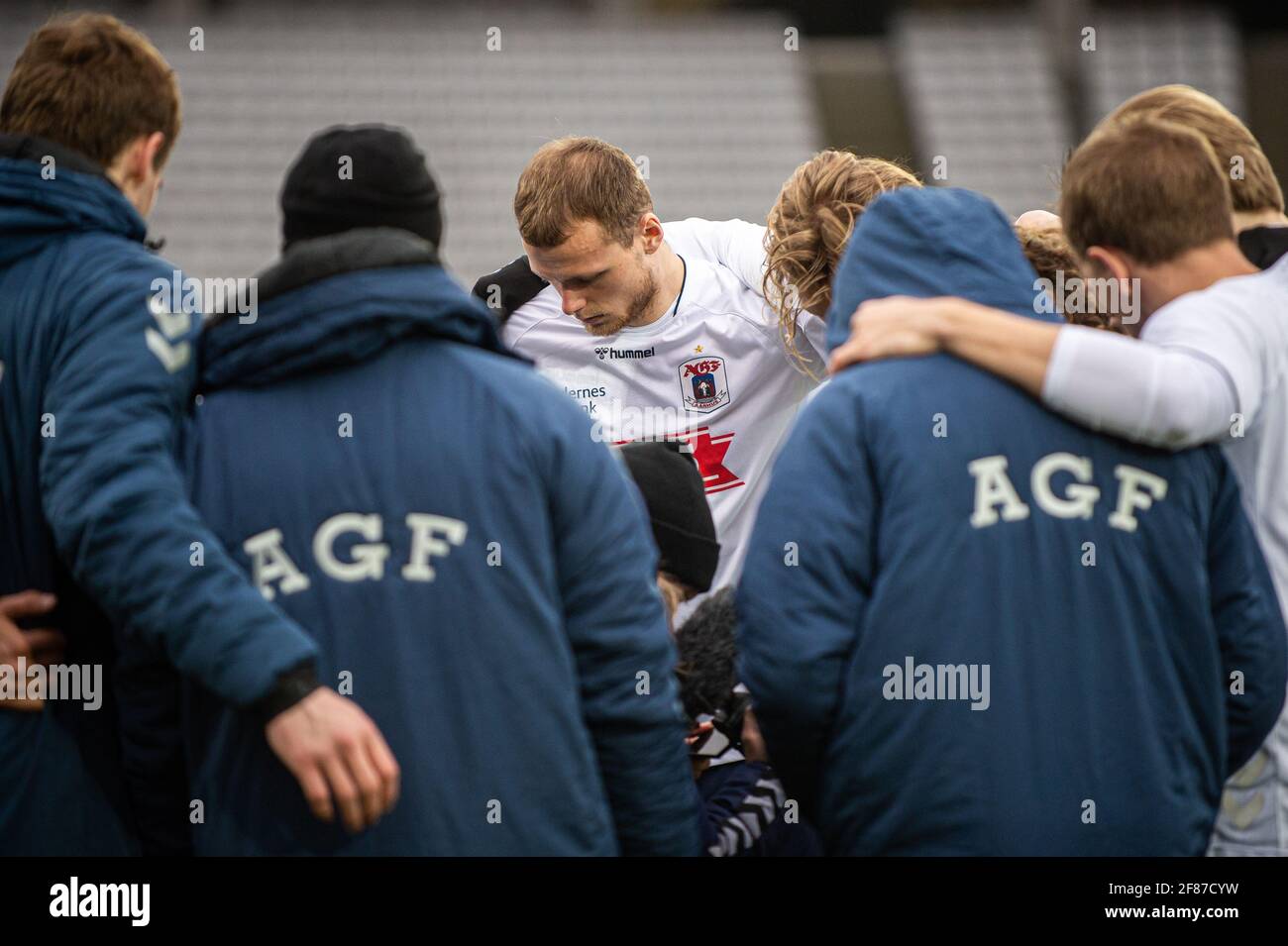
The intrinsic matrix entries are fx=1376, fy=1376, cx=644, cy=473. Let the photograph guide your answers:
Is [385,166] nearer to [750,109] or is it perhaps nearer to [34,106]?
[34,106]

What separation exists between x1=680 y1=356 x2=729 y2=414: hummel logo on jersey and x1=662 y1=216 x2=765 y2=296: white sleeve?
9.2 inches

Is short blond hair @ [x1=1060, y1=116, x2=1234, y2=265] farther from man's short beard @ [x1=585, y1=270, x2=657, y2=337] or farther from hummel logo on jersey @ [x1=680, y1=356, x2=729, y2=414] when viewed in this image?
man's short beard @ [x1=585, y1=270, x2=657, y2=337]

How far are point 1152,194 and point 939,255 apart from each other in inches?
14.6

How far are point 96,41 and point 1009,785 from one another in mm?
1888

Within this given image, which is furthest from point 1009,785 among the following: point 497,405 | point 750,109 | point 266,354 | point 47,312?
point 750,109

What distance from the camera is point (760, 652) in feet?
6.93

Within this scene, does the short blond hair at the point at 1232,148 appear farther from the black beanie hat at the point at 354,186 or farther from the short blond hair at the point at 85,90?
the short blond hair at the point at 85,90

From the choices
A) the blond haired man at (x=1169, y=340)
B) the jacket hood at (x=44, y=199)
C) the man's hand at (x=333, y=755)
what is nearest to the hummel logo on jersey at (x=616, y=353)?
the blond haired man at (x=1169, y=340)

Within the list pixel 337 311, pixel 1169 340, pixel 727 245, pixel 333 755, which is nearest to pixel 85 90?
pixel 337 311

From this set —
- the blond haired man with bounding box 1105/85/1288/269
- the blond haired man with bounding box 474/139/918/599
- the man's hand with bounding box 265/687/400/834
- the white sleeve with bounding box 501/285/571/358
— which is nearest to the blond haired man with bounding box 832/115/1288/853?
the blond haired man with bounding box 1105/85/1288/269

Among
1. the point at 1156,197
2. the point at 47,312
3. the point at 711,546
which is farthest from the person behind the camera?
the point at 711,546

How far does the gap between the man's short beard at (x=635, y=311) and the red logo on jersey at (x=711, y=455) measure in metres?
0.31

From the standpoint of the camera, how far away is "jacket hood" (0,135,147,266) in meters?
2.15

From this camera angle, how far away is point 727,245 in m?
3.87
